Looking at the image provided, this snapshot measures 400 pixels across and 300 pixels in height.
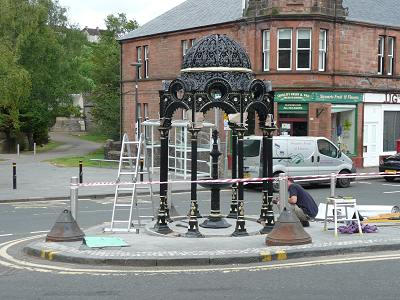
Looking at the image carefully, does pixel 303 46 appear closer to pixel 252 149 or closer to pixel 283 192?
pixel 252 149

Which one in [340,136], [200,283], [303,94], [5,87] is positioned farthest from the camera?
[340,136]

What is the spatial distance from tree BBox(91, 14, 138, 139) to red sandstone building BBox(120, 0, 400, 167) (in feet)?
45.3

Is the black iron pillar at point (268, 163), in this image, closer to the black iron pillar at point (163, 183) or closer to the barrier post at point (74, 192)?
the black iron pillar at point (163, 183)

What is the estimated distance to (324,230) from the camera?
12.3 metres

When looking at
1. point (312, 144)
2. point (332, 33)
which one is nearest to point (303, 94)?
point (332, 33)

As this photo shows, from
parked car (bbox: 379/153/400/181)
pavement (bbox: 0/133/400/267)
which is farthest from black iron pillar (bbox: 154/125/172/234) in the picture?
parked car (bbox: 379/153/400/181)

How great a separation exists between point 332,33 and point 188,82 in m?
22.5

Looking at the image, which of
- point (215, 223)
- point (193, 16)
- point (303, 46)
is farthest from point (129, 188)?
point (193, 16)

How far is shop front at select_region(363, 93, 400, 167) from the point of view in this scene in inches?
1395

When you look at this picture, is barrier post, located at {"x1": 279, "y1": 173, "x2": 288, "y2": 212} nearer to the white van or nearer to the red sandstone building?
the white van

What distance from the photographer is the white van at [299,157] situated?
2336cm

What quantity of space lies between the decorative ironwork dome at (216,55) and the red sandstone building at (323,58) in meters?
20.3

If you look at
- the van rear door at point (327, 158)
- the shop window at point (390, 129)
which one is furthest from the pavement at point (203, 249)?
the shop window at point (390, 129)

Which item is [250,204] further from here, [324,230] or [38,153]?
[38,153]
